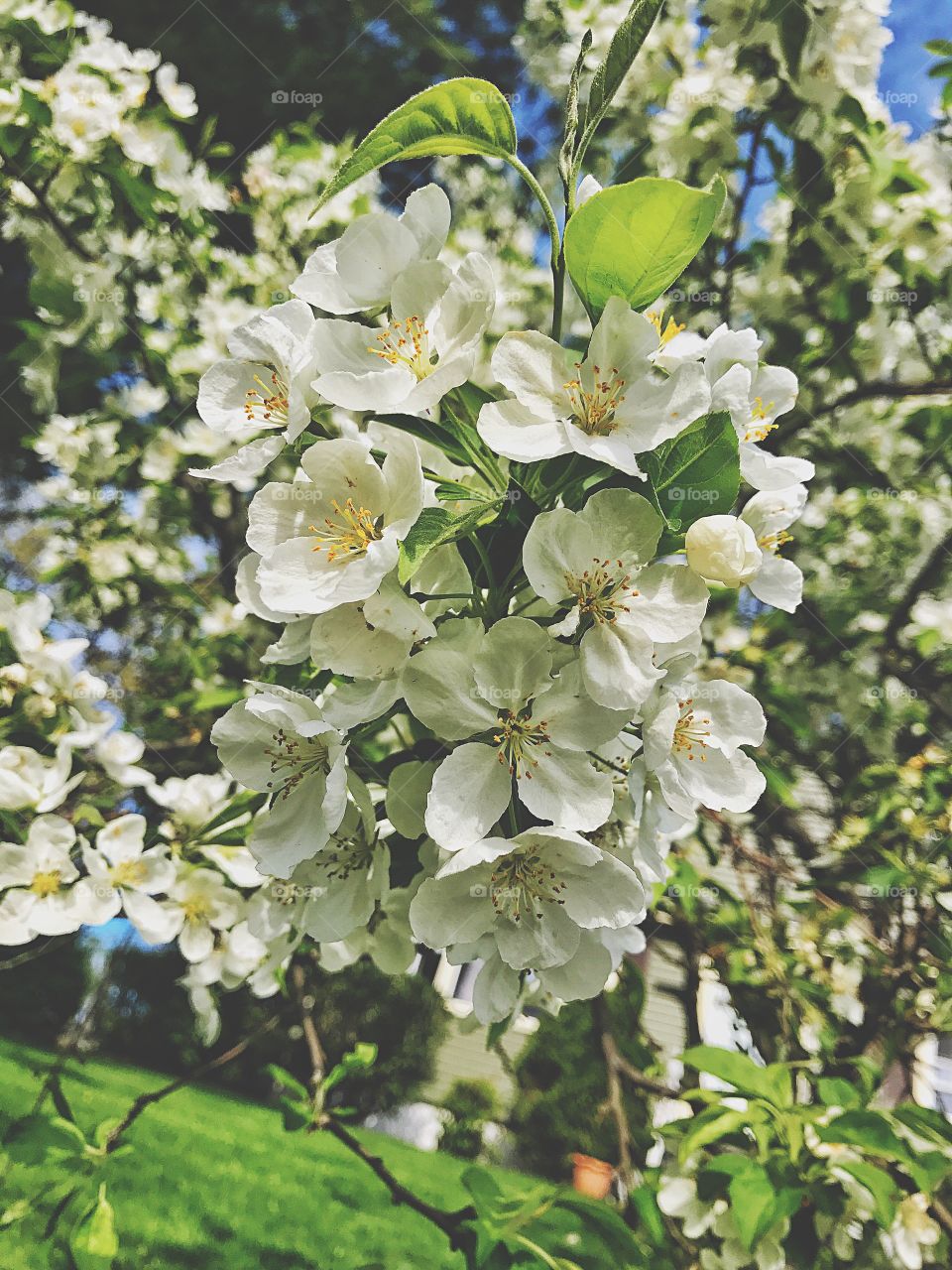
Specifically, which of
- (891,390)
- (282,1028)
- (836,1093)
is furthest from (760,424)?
(282,1028)

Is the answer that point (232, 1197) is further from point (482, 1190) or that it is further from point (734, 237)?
point (734, 237)

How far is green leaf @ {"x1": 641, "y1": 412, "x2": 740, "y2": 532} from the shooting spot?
85 cm

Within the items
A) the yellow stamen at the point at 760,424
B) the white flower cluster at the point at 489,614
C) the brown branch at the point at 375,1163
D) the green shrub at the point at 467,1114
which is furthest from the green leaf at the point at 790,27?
the green shrub at the point at 467,1114

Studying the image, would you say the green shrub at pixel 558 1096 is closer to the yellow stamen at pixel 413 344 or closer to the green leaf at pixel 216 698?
the green leaf at pixel 216 698

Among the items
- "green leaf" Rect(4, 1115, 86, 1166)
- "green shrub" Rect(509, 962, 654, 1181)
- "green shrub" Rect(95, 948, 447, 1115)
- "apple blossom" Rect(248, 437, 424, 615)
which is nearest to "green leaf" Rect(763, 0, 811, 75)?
"apple blossom" Rect(248, 437, 424, 615)

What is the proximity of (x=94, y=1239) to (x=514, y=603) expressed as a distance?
1.23 meters

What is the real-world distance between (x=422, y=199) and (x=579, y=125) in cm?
20

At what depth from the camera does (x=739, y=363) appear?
942mm

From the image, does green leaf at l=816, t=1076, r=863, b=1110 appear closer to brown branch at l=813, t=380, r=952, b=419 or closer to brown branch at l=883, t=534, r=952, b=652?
brown branch at l=883, t=534, r=952, b=652

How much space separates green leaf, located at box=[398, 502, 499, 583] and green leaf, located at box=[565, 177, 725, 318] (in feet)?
0.80

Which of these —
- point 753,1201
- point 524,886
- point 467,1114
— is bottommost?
point 467,1114

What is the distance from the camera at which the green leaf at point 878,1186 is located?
1271 millimetres

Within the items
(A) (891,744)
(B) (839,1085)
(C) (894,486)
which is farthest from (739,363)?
(A) (891,744)

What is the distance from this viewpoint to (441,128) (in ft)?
2.79
